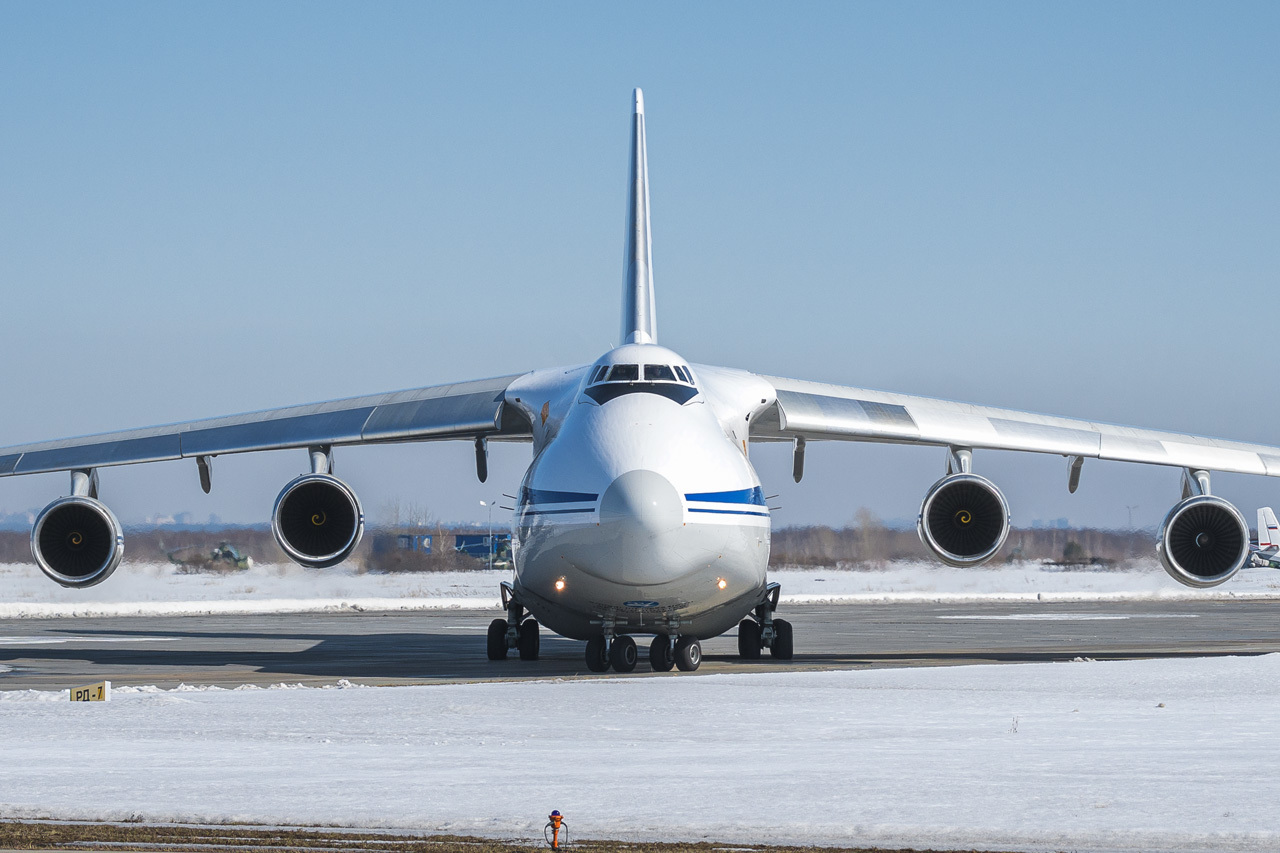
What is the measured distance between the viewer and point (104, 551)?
19062 millimetres

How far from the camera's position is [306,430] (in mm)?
19750

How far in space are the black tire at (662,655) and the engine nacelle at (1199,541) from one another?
6.66 m

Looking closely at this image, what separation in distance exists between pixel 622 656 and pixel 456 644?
7060mm

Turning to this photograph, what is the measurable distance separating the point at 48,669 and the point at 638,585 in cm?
704

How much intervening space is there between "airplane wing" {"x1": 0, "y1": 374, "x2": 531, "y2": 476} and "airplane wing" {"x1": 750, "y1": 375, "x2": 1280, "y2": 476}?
363 cm

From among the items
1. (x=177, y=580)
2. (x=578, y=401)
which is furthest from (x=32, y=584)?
(x=578, y=401)

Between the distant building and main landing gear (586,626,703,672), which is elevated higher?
main landing gear (586,626,703,672)

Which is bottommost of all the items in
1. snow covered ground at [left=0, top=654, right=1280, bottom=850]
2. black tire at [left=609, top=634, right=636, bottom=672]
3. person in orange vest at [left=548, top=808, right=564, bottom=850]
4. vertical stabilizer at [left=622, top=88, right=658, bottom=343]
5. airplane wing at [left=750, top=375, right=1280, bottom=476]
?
black tire at [left=609, top=634, right=636, bottom=672]

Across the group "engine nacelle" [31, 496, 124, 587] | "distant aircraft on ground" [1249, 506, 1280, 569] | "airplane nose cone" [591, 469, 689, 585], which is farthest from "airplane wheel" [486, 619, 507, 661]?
"distant aircraft on ground" [1249, 506, 1280, 569]

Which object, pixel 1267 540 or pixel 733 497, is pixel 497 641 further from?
pixel 1267 540

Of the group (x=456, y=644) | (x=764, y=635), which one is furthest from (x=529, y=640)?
(x=456, y=644)

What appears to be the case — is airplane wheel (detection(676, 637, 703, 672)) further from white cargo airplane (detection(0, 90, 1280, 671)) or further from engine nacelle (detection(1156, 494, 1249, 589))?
engine nacelle (detection(1156, 494, 1249, 589))

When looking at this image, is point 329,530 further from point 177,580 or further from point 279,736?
point 177,580

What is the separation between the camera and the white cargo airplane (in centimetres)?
1483
